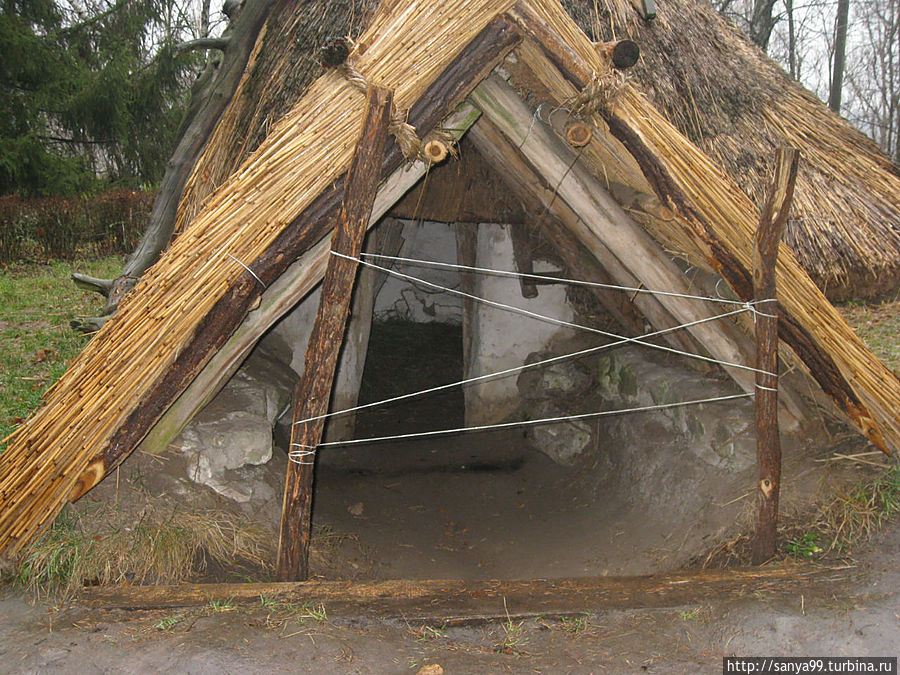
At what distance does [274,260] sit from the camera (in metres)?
2.73

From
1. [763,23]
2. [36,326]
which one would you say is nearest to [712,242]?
[36,326]

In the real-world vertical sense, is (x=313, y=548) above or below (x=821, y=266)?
below

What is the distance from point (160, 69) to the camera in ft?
34.4

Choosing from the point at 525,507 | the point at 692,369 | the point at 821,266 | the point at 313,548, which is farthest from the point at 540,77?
the point at 821,266

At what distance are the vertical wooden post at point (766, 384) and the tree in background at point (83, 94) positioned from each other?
9.62m

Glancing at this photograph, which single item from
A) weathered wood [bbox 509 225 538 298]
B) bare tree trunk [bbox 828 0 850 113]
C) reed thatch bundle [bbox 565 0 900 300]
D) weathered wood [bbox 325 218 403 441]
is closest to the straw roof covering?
reed thatch bundle [bbox 565 0 900 300]

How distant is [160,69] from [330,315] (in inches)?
382

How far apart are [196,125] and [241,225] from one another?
233cm

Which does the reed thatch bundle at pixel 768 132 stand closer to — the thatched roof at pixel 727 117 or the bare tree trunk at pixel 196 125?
the thatched roof at pixel 727 117

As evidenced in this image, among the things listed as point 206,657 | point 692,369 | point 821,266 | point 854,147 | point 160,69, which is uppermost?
point 160,69

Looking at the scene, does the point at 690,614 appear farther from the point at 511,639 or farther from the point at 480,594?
the point at 480,594

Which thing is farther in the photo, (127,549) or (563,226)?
(563,226)

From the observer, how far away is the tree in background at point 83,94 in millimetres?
9594

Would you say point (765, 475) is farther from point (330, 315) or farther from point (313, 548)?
point (313, 548)
